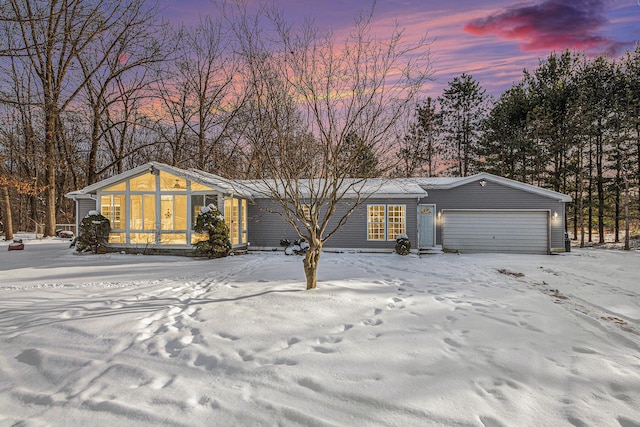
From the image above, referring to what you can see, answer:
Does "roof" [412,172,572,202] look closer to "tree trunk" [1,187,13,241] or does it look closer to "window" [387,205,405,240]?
"window" [387,205,405,240]

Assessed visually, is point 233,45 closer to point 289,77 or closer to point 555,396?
point 289,77

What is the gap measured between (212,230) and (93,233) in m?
4.62

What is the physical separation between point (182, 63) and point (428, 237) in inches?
656

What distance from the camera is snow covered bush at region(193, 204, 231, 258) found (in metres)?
10.9

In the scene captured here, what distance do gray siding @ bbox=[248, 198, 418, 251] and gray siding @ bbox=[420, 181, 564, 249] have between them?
167 cm

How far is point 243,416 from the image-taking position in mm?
2307

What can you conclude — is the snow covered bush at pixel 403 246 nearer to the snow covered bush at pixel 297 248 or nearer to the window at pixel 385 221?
the window at pixel 385 221

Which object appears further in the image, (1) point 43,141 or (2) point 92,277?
A: (1) point 43,141

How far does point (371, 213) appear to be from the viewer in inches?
521

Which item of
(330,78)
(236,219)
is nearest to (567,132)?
(236,219)

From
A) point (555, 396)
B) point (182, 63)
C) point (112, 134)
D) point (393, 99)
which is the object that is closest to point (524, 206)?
point (393, 99)

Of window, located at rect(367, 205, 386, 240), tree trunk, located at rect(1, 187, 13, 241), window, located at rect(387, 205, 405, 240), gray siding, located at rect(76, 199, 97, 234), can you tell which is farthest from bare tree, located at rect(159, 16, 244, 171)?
window, located at rect(387, 205, 405, 240)

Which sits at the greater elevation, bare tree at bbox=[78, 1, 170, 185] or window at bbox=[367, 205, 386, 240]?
bare tree at bbox=[78, 1, 170, 185]

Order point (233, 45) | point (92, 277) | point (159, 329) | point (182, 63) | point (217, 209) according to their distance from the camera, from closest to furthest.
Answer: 1. point (159, 329)
2. point (233, 45)
3. point (92, 277)
4. point (217, 209)
5. point (182, 63)
